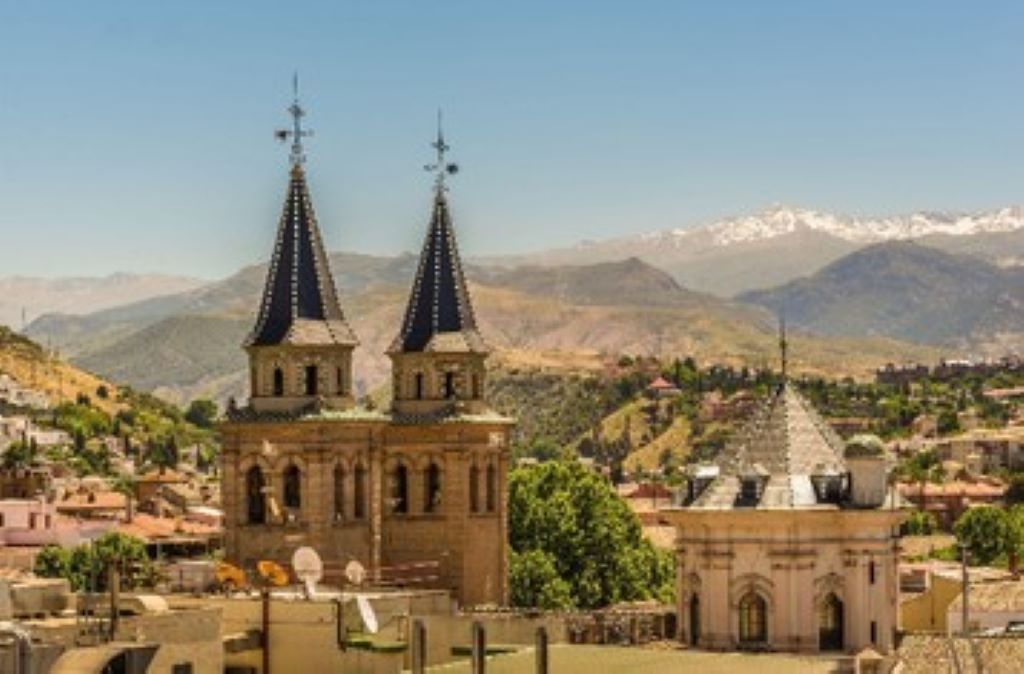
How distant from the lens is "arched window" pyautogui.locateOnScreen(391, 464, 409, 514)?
275ft

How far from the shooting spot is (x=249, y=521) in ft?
262

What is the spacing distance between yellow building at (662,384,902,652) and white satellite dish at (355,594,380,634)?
7877mm

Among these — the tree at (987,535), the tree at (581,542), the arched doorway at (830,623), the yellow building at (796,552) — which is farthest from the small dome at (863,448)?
the tree at (987,535)

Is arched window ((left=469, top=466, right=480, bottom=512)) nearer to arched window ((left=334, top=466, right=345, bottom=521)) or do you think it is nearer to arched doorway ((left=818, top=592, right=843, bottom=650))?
arched window ((left=334, top=466, right=345, bottom=521))

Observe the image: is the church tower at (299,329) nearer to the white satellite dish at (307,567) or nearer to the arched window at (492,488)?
the arched window at (492,488)

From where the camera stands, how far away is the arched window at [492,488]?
8500 cm

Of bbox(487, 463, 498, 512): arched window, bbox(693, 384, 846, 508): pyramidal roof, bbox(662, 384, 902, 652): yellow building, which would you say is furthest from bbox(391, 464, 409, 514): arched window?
bbox(662, 384, 902, 652): yellow building

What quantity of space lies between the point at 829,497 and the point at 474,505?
23096 millimetres

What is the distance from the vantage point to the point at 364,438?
80625 millimetres

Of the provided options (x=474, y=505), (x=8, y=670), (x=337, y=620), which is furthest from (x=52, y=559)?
(x=8, y=670)

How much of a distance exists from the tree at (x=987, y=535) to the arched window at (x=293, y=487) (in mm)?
82937

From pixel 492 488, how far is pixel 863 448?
24565 mm

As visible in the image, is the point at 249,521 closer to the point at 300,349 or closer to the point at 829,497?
the point at 300,349

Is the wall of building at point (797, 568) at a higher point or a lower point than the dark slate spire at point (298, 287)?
lower
